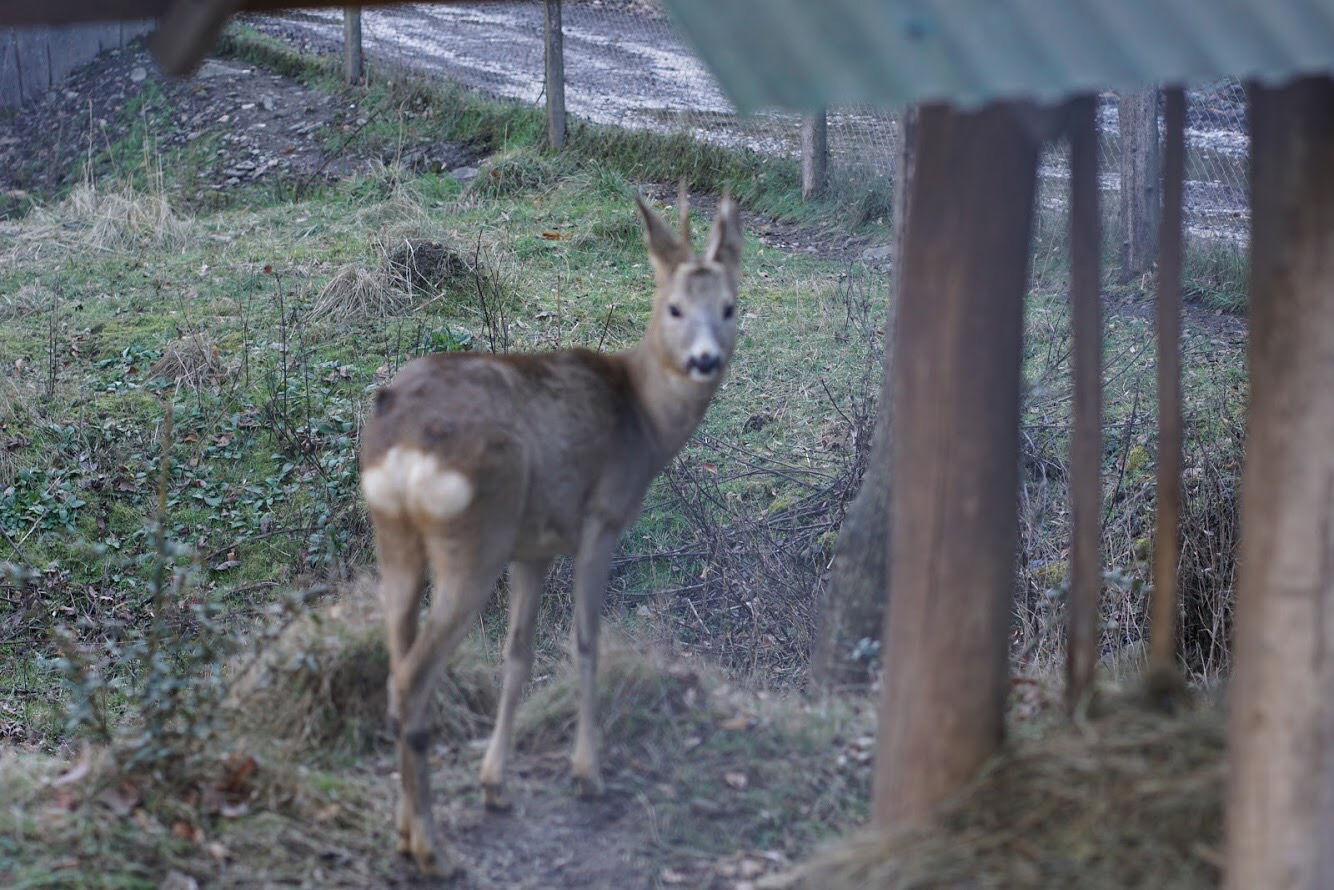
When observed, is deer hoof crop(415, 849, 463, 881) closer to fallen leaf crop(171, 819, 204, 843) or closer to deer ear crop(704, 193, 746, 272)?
fallen leaf crop(171, 819, 204, 843)

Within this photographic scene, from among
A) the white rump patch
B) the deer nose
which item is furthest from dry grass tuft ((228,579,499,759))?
the deer nose

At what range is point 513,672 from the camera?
557 cm

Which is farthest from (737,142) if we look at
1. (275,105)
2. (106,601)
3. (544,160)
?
(106,601)

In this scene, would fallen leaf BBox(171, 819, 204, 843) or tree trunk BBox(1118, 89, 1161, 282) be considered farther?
tree trunk BBox(1118, 89, 1161, 282)

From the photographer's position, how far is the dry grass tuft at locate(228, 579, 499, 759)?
571 cm

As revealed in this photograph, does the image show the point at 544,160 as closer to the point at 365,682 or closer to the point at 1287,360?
the point at 365,682

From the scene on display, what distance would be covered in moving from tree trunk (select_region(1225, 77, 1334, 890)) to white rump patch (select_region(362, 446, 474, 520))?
8.22 feet

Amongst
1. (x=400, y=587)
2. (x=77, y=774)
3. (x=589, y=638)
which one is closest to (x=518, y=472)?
(x=400, y=587)

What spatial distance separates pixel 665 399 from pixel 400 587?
1.48 metres

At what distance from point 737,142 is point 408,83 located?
4.23 meters

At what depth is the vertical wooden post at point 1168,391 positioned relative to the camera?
4105 mm

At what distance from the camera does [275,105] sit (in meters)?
17.4

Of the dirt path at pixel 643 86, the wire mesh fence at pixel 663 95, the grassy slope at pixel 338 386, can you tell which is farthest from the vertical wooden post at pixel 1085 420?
the dirt path at pixel 643 86

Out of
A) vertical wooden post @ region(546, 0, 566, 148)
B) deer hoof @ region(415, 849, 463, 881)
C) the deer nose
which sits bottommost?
deer hoof @ region(415, 849, 463, 881)
